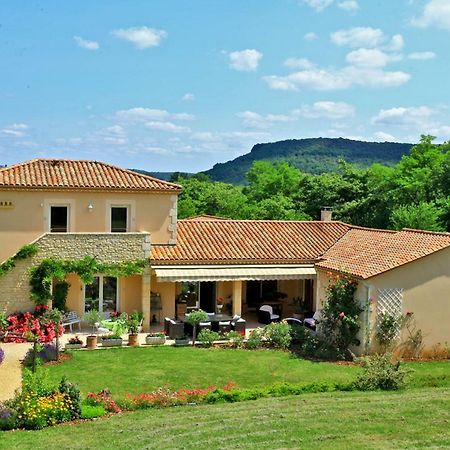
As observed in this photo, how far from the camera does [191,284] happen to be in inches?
1532

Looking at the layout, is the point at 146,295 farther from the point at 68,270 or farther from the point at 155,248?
the point at 68,270

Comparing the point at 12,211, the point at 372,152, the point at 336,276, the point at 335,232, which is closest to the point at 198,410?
the point at 336,276

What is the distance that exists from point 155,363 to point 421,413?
1301 centimetres

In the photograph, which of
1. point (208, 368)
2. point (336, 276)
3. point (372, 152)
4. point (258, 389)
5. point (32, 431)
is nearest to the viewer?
point (32, 431)

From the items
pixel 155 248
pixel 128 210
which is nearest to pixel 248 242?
pixel 155 248

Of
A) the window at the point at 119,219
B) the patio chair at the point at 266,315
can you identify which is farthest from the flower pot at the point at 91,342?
the patio chair at the point at 266,315

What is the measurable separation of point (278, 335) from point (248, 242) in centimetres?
892

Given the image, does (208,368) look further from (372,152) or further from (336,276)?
(372,152)

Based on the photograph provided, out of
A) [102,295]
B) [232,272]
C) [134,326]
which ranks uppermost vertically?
[232,272]

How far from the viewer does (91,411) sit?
2091 centimetres

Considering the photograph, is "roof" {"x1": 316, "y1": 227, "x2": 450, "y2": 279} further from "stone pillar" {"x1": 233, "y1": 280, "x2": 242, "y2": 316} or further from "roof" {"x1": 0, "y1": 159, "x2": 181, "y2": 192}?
"roof" {"x1": 0, "y1": 159, "x2": 181, "y2": 192}

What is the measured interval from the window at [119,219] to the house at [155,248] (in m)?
0.06

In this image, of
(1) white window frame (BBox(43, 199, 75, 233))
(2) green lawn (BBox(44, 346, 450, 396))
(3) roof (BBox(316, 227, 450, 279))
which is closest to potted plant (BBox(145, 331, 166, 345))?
(2) green lawn (BBox(44, 346, 450, 396))

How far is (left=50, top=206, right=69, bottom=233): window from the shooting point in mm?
36716
